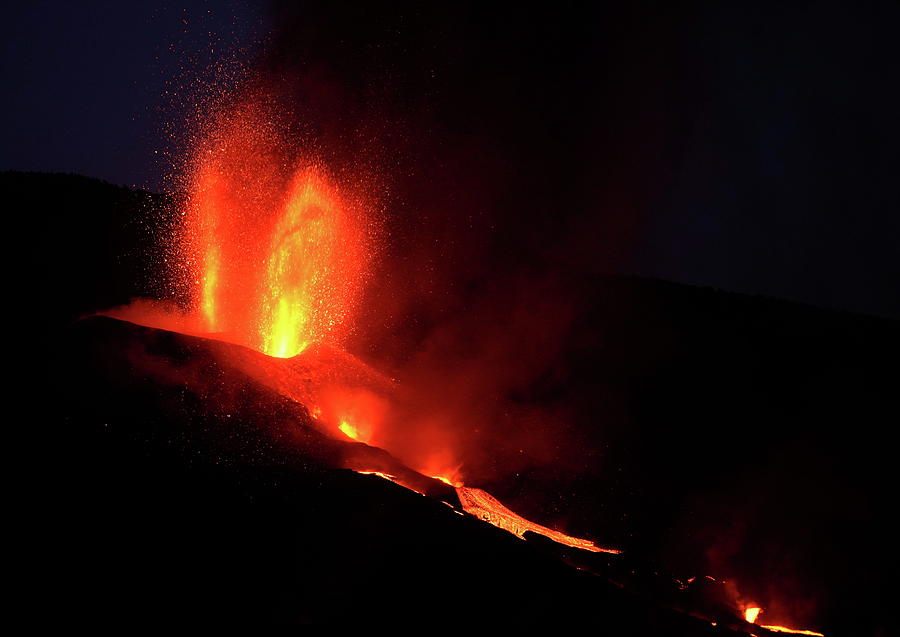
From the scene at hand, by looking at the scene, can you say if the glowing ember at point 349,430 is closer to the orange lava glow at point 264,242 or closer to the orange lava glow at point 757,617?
the orange lava glow at point 264,242

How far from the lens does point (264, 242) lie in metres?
14.8

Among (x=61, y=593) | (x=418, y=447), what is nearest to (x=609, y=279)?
(x=418, y=447)

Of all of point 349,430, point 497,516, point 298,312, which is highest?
point 298,312

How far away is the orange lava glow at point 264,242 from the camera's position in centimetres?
1325

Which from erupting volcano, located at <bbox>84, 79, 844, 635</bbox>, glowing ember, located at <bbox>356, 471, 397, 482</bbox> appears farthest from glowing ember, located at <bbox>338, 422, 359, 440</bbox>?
glowing ember, located at <bbox>356, 471, 397, 482</bbox>

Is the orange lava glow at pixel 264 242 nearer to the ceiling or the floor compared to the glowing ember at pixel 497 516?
nearer to the ceiling

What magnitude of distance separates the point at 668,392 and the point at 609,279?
11182 millimetres

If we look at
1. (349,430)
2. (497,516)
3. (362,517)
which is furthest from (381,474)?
(349,430)

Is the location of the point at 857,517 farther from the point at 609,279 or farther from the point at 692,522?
the point at 609,279

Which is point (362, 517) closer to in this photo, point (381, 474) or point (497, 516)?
point (381, 474)

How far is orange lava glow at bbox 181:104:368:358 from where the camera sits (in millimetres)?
13250

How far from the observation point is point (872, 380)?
2030cm

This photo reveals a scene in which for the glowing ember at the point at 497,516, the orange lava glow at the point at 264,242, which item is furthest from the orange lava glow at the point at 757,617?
the orange lava glow at the point at 264,242

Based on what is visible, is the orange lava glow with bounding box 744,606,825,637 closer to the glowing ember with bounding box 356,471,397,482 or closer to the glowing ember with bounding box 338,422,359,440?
the glowing ember with bounding box 356,471,397,482
